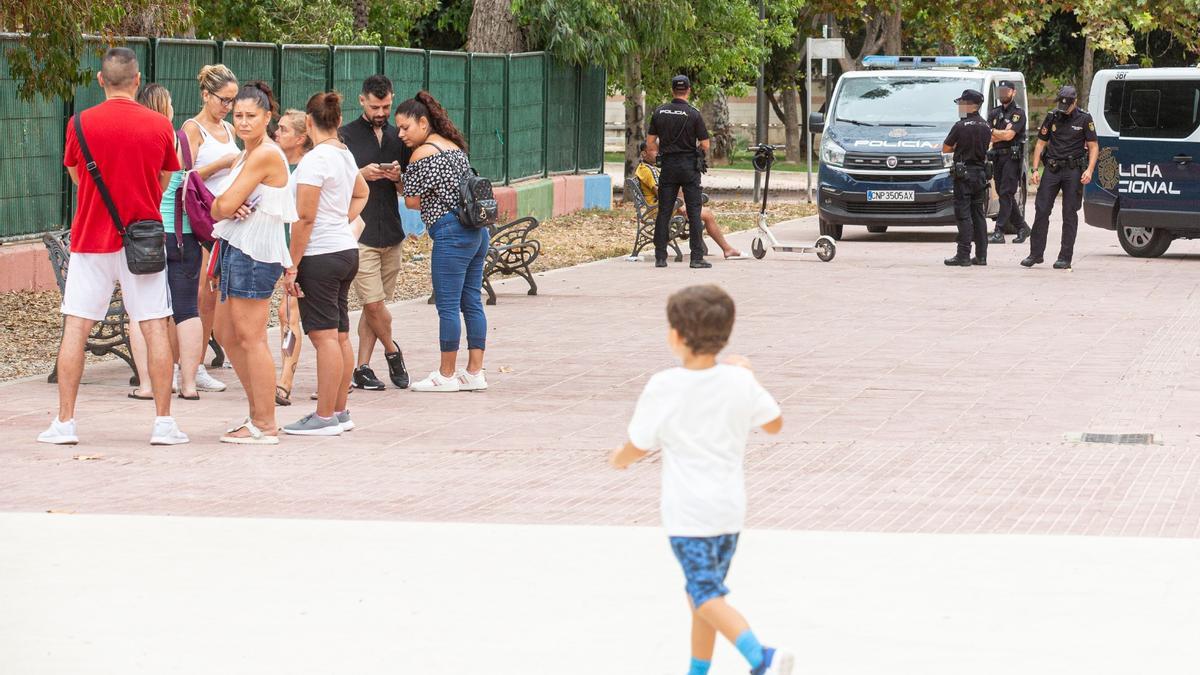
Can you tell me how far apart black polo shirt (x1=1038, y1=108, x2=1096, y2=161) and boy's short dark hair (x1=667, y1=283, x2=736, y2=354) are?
14.4m

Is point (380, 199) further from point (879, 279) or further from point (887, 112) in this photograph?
point (887, 112)

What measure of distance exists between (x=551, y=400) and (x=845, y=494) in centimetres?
290

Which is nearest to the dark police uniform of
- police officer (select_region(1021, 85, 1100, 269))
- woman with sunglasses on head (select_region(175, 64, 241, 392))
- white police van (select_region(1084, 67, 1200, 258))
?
police officer (select_region(1021, 85, 1100, 269))

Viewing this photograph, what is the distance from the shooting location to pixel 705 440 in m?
4.63

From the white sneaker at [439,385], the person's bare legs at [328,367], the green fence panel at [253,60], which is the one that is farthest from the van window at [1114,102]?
the person's bare legs at [328,367]

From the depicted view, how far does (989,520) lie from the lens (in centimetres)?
711

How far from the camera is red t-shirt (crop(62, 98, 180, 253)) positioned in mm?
8555

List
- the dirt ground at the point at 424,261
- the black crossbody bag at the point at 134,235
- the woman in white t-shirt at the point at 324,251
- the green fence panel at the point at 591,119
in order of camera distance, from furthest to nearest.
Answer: the green fence panel at the point at 591,119
the dirt ground at the point at 424,261
the woman in white t-shirt at the point at 324,251
the black crossbody bag at the point at 134,235

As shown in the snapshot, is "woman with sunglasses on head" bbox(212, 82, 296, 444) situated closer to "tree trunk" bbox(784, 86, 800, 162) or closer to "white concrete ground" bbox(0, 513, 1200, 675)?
"white concrete ground" bbox(0, 513, 1200, 675)

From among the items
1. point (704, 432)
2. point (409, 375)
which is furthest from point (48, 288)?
point (704, 432)

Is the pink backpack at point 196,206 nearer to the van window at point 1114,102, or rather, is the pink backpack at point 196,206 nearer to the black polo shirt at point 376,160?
the black polo shirt at point 376,160

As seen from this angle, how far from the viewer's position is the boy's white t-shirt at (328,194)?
29.3 feet

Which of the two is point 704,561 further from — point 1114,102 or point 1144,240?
point 1144,240

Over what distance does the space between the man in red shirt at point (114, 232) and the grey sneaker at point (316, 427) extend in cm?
58
